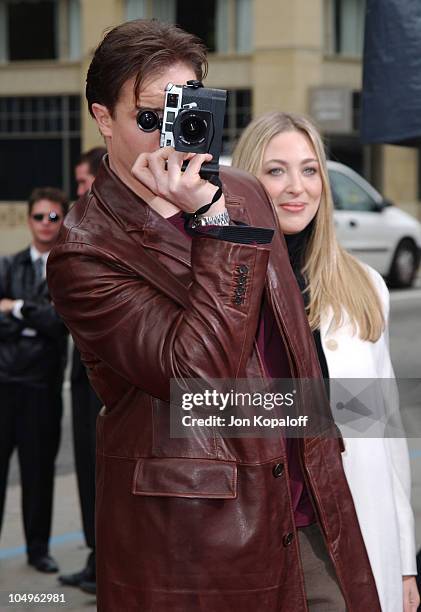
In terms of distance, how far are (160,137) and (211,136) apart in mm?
106

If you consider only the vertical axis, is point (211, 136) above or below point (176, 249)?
above

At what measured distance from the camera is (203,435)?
2342 millimetres

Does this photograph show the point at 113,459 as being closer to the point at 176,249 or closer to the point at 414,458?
the point at 176,249

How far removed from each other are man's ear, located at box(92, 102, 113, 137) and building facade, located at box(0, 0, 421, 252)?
82.9 feet

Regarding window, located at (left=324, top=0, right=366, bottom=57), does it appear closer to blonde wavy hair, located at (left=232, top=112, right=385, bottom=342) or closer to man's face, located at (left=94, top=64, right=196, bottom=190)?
blonde wavy hair, located at (left=232, top=112, right=385, bottom=342)

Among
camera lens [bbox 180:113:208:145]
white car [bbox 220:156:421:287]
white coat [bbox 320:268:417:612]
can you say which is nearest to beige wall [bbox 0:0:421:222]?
white car [bbox 220:156:421:287]

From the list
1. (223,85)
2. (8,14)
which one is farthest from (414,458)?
(8,14)

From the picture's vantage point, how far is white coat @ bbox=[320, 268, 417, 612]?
3.04m

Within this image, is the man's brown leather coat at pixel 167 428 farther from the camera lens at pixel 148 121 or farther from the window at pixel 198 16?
the window at pixel 198 16

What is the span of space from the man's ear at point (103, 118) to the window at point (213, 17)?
26.8 metres

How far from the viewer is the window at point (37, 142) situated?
30.0m

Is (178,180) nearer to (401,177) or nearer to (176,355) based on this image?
(176,355)

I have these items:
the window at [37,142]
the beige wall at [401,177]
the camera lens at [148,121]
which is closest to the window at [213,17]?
the window at [37,142]

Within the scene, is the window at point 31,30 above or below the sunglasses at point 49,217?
above
